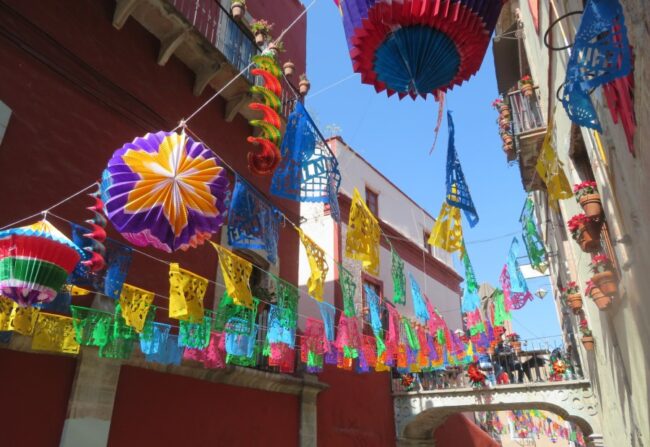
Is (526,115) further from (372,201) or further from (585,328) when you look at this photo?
(372,201)

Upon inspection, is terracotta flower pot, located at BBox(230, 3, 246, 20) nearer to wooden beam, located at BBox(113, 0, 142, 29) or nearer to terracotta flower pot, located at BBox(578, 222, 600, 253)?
wooden beam, located at BBox(113, 0, 142, 29)

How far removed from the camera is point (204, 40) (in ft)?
26.1

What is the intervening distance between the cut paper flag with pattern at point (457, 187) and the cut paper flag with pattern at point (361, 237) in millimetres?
1579

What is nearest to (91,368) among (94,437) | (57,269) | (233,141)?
(94,437)

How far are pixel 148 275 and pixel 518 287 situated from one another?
7.92m

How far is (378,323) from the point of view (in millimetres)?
10156

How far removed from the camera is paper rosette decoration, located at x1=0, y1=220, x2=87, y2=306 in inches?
155

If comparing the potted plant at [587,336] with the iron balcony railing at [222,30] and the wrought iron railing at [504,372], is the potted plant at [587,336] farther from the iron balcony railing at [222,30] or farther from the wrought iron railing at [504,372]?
the iron balcony railing at [222,30]

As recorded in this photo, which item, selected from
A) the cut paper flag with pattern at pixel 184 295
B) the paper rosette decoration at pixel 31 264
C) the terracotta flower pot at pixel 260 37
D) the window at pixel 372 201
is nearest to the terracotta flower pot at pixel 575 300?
the cut paper flag with pattern at pixel 184 295

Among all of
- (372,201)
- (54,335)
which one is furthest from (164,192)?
(372,201)

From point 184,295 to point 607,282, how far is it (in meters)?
4.81

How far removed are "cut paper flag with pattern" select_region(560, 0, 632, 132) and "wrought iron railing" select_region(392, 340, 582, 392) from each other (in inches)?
436

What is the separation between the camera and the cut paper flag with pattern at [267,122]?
5.69m

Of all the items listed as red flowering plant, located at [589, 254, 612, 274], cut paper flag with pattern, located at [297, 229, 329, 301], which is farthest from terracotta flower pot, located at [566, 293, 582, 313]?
cut paper flag with pattern, located at [297, 229, 329, 301]
